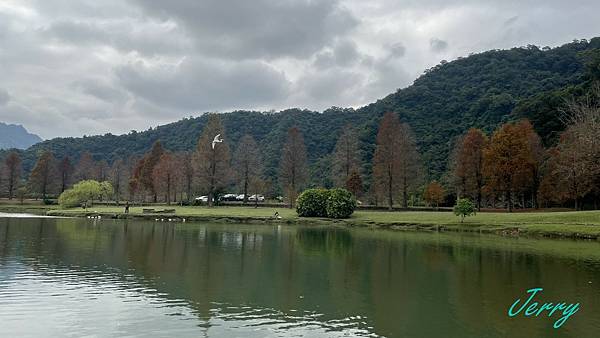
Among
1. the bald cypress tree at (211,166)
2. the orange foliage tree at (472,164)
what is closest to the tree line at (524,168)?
the orange foliage tree at (472,164)

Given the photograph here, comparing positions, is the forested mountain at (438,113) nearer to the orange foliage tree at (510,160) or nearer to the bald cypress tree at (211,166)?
the orange foliage tree at (510,160)

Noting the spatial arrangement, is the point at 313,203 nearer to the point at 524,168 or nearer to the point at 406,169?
the point at 406,169

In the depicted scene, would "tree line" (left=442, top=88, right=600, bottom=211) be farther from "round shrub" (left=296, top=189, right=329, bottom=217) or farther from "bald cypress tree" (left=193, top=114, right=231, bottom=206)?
"bald cypress tree" (left=193, top=114, right=231, bottom=206)

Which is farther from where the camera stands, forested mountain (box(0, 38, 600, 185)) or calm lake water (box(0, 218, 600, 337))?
forested mountain (box(0, 38, 600, 185))

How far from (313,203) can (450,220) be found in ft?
58.1

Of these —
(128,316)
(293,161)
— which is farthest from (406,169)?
(128,316)

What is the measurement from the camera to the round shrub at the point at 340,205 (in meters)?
57.7

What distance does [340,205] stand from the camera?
57.6 meters

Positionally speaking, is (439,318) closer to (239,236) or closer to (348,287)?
(348,287)

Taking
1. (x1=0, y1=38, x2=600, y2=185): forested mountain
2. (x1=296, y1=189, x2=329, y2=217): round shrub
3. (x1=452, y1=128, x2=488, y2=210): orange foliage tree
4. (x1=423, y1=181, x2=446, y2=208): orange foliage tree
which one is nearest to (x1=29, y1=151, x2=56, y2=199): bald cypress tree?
(x1=0, y1=38, x2=600, y2=185): forested mountain

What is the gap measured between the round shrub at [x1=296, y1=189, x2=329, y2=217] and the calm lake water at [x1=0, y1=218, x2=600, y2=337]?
27429 mm

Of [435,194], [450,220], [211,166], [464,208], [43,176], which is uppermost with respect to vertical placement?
[211,166]

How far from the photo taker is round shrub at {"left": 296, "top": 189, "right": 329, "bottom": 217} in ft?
196

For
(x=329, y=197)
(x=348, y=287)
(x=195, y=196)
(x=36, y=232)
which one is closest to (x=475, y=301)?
(x=348, y=287)
